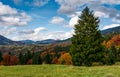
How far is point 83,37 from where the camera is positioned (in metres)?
61.8

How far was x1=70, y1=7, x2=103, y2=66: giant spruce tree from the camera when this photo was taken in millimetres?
59875

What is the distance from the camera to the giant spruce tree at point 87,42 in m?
59.9

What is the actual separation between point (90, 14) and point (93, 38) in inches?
278

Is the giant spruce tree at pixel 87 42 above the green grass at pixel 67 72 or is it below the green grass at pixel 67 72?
above

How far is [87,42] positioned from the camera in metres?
60.1

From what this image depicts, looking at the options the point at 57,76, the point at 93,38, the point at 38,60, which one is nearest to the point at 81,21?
the point at 93,38

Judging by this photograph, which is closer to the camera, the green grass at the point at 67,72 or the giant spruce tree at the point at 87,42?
the green grass at the point at 67,72

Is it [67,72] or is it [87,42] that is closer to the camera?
[67,72]

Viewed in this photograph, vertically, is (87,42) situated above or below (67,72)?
above

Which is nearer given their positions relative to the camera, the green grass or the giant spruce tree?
the green grass

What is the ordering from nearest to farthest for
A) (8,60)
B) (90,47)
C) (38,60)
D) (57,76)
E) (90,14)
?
(57,76) < (90,47) < (90,14) < (38,60) < (8,60)

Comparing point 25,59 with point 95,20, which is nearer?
point 95,20

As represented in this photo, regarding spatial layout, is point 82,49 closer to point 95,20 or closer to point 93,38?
point 93,38

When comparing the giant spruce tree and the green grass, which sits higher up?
the giant spruce tree
